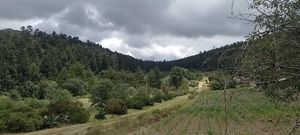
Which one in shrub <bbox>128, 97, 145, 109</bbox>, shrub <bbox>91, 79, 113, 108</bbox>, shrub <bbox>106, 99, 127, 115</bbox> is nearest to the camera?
shrub <bbox>106, 99, 127, 115</bbox>

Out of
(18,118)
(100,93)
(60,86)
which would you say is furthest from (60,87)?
(18,118)

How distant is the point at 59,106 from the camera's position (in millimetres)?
52969

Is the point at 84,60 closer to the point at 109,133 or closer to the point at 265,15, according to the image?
the point at 109,133

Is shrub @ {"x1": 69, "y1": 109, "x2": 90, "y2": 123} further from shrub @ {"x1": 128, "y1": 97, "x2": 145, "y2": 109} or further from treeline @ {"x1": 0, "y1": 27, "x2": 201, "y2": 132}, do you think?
shrub @ {"x1": 128, "y1": 97, "x2": 145, "y2": 109}

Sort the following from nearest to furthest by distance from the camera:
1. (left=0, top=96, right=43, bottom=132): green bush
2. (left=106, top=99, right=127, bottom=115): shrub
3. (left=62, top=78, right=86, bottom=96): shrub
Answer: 1. (left=0, top=96, right=43, bottom=132): green bush
2. (left=106, top=99, right=127, bottom=115): shrub
3. (left=62, top=78, right=86, bottom=96): shrub

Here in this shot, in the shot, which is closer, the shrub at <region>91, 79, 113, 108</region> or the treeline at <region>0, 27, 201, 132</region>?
the treeline at <region>0, 27, 201, 132</region>

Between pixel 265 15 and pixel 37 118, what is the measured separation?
44.6 metres

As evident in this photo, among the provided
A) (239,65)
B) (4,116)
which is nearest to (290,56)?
(239,65)

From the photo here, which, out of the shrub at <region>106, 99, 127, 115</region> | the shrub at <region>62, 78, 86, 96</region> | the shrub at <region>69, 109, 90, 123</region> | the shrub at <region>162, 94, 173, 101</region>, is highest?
the shrub at <region>62, 78, 86, 96</region>

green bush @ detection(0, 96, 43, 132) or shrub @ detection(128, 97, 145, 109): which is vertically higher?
shrub @ detection(128, 97, 145, 109)

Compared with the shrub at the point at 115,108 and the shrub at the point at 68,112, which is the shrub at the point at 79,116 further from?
the shrub at the point at 115,108

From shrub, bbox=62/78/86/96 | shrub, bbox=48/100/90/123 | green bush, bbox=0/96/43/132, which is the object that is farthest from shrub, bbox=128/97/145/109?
shrub, bbox=62/78/86/96

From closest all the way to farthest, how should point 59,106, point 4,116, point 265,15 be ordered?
point 265,15 → point 4,116 → point 59,106

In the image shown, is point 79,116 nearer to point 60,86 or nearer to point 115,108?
point 115,108
